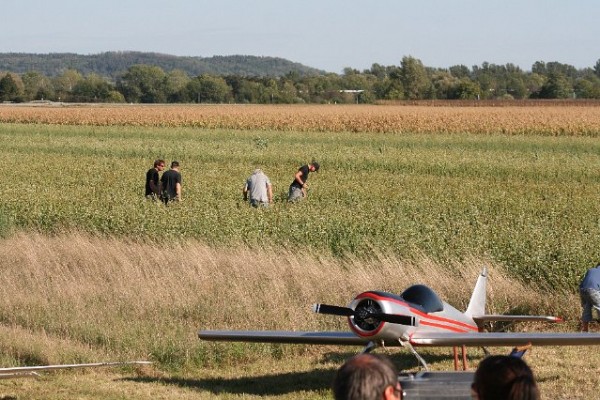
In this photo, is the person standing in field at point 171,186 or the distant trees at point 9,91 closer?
the person standing in field at point 171,186

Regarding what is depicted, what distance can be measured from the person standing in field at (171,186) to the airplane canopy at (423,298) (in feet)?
39.9

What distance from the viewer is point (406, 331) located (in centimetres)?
847

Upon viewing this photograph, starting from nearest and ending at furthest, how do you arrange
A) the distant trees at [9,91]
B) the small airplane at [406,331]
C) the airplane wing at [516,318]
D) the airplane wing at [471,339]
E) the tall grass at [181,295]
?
the small airplane at [406,331] < the airplane wing at [471,339] < the airplane wing at [516,318] < the tall grass at [181,295] < the distant trees at [9,91]

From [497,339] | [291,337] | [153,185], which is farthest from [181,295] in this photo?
[153,185]

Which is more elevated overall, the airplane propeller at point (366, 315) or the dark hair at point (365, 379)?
the dark hair at point (365, 379)

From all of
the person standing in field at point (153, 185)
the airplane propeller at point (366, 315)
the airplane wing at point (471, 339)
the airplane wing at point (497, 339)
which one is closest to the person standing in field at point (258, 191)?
Answer: the person standing in field at point (153, 185)

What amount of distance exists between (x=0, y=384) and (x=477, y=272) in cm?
598

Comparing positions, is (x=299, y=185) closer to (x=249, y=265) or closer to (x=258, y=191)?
(x=258, y=191)

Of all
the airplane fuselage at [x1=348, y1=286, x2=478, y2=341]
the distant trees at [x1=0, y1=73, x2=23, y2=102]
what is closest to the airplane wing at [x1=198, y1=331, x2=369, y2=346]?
the airplane fuselage at [x1=348, y1=286, x2=478, y2=341]

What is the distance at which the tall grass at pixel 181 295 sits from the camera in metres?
10.9

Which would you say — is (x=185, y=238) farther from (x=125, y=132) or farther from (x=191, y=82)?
(x=191, y=82)

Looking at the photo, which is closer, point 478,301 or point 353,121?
point 478,301

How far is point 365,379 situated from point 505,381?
1.59 feet

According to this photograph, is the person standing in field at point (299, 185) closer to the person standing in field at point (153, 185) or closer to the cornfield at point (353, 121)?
the person standing in field at point (153, 185)
